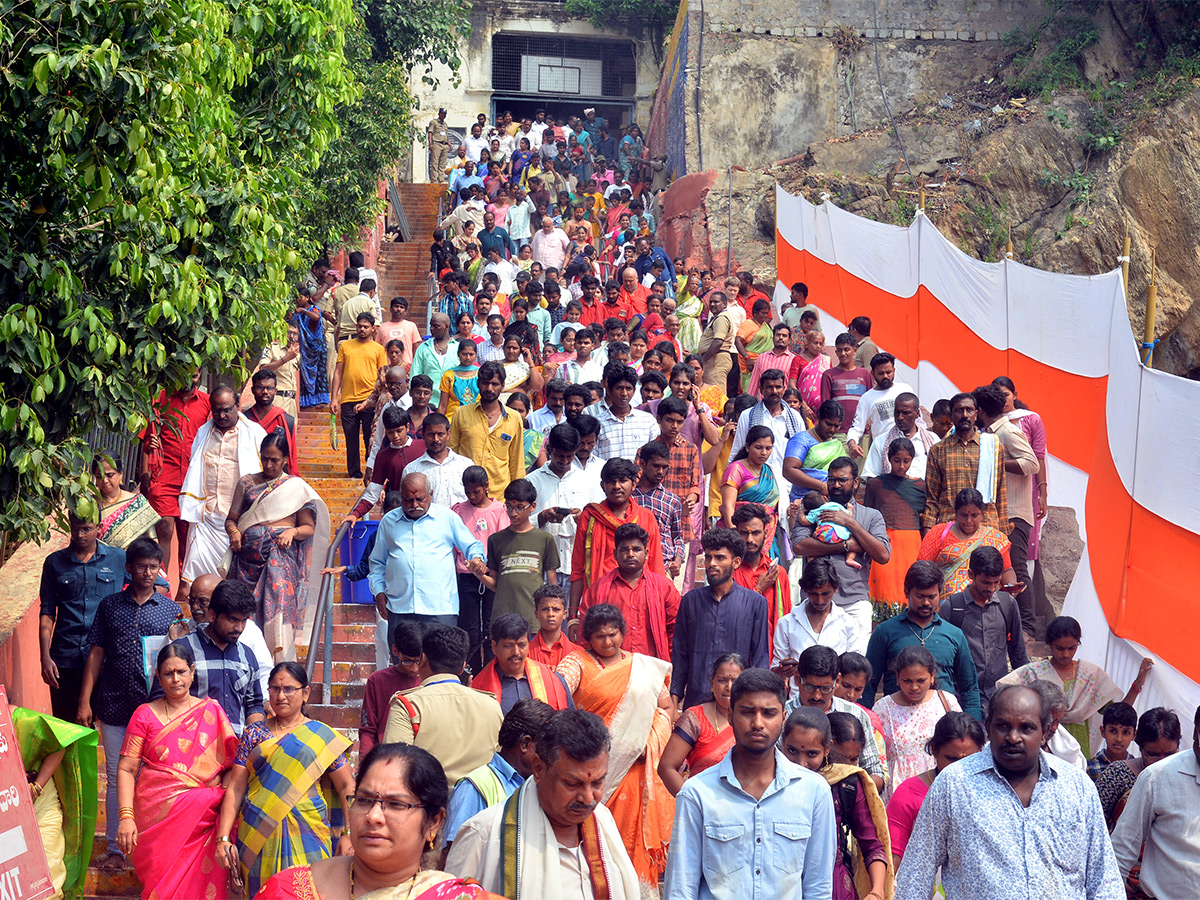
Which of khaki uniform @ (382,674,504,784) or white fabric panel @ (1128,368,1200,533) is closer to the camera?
khaki uniform @ (382,674,504,784)

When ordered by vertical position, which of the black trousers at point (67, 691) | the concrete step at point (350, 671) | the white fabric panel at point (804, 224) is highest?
the white fabric panel at point (804, 224)

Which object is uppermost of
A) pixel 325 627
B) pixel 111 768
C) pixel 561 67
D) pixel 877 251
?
pixel 561 67

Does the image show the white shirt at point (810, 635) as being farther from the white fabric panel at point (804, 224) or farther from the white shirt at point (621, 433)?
the white fabric panel at point (804, 224)

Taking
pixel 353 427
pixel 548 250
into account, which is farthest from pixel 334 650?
pixel 548 250

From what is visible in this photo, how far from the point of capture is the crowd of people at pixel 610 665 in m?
4.21

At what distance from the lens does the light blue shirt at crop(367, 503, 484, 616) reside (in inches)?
308

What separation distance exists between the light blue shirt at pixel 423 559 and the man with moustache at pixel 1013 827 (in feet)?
13.1

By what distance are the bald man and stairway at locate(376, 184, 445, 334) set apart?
38.8 feet

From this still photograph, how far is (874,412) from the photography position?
11242 millimetres

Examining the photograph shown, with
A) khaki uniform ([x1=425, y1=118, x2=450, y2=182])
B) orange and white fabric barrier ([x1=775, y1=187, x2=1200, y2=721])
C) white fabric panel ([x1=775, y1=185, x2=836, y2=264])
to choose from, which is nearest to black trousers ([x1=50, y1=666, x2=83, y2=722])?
orange and white fabric barrier ([x1=775, y1=187, x2=1200, y2=721])

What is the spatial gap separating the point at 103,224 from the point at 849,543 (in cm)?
454

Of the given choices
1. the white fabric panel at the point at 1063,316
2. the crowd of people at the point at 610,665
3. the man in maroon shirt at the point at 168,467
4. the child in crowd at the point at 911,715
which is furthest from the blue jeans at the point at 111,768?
the white fabric panel at the point at 1063,316

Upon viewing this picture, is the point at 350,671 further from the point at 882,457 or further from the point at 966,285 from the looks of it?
the point at 966,285

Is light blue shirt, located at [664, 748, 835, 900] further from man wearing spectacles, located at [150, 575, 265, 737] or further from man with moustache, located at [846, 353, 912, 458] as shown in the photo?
man with moustache, located at [846, 353, 912, 458]
